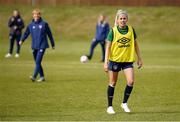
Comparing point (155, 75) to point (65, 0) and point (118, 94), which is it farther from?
point (65, 0)

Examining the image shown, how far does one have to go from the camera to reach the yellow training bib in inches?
580

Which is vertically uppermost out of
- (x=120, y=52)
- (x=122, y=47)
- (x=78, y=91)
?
(x=122, y=47)

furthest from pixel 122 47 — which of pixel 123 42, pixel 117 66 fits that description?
pixel 117 66

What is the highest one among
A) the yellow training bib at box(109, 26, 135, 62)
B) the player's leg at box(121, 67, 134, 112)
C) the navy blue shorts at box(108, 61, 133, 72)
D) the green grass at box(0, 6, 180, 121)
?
the yellow training bib at box(109, 26, 135, 62)

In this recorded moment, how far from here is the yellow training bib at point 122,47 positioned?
48.3 feet

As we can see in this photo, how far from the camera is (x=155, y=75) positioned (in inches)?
929

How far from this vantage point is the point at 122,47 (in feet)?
48.6

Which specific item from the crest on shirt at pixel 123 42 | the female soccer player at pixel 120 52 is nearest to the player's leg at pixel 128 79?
the female soccer player at pixel 120 52

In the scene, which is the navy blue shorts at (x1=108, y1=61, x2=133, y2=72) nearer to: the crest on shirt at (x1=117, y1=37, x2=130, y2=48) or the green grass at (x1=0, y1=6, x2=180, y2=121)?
the crest on shirt at (x1=117, y1=37, x2=130, y2=48)

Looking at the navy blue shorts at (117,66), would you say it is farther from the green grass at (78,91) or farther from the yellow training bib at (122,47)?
the green grass at (78,91)

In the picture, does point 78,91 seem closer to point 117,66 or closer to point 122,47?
point 117,66

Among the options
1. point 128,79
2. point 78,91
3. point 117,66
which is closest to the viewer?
point 128,79

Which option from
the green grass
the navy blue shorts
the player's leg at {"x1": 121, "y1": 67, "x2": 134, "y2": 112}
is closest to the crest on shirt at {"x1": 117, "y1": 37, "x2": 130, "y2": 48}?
the navy blue shorts

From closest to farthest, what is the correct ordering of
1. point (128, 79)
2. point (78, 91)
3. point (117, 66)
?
point (128, 79) < point (117, 66) < point (78, 91)
